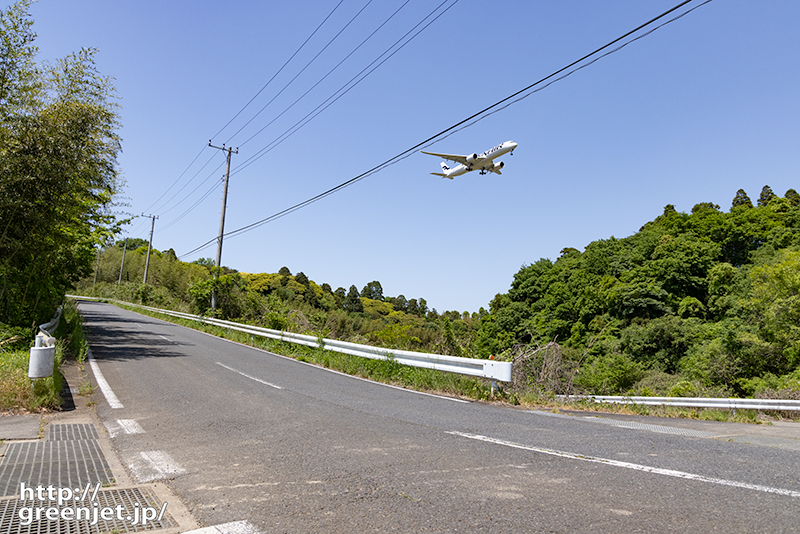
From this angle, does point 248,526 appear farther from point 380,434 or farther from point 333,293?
point 333,293

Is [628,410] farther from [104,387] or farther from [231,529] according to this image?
[104,387]

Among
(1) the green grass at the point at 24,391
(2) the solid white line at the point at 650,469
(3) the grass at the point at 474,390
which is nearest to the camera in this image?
(2) the solid white line at the point at 650,469

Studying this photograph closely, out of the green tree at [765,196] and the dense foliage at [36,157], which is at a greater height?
the green tree at [765,196]

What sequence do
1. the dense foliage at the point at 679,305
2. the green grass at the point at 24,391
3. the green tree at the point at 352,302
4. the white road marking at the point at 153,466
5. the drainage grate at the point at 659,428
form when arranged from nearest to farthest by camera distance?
1. the white road marking at the point at 153,466
2. the drainage grate at the point at 659,428
3. the green grass at the point at 24,391
4. the dense foliage at the point at 679,305
5. the green tree at the point at 352,302

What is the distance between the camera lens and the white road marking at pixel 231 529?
9.46ft

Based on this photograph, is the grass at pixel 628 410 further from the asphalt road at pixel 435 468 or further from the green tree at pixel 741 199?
the green tree at pixel 741 199

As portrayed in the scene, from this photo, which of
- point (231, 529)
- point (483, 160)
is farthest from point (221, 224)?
point (231, 529)

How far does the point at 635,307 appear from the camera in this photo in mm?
53844

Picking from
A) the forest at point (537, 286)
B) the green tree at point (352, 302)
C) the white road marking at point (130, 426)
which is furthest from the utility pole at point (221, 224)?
the green tree at point (352, 302)

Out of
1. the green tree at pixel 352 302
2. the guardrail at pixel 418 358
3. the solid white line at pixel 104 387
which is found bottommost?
the solid white line at pixel 104 387

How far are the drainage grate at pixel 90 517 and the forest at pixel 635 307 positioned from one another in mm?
8600

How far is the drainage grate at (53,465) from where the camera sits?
3.69 metres

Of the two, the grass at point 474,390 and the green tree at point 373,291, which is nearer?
the grass at point 474,390

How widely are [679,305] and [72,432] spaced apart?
193 ft
